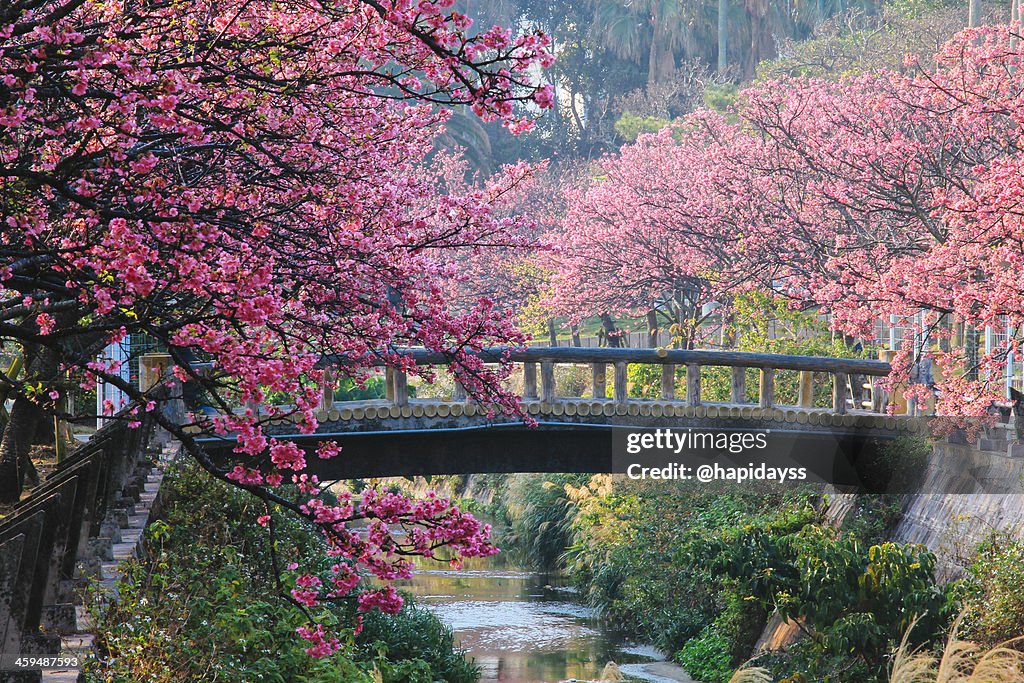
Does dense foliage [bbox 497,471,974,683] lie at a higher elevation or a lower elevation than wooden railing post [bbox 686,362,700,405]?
lower

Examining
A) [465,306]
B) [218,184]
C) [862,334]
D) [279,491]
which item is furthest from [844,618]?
[465,306]

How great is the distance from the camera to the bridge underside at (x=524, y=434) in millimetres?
16250

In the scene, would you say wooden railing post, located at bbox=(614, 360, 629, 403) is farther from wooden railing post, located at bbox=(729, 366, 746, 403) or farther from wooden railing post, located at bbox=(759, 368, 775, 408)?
wooden railing post, located at bbox=(759, 368, 775, 408)

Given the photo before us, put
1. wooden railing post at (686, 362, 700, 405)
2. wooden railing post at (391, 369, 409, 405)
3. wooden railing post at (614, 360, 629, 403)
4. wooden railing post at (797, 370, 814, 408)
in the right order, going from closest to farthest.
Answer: wooden railing post at (391, 369, 409, 405)
wooden railing post at (614, 360, 629, 403)
wooden railing post at (686, 362, 700, 405)
wooden railing post at (797, 370, 814, 408)

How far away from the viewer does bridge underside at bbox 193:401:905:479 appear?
1625 cm

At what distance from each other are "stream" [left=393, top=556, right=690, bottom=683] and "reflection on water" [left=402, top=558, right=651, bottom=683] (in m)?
0.01

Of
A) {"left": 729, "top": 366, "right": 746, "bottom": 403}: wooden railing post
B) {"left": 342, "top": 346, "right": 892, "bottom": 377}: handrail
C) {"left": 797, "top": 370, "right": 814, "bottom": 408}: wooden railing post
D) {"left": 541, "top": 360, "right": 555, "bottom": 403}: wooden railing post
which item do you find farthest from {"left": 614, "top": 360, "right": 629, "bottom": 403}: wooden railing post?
{"left": 797, "top": 370, "right": 814, "bottom": 408}: wooden railing post

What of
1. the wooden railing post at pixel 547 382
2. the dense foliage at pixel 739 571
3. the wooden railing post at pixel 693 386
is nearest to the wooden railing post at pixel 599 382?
the wooden railing post at pixel 547 382

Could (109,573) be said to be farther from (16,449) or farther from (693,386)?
(693,386)

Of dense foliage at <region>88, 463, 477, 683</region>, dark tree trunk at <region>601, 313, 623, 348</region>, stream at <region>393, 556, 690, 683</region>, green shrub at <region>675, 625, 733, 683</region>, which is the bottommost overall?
stream at <region>393, 556, 690, 683</region>

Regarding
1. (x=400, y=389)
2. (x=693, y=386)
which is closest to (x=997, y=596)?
(x=693, y=386)

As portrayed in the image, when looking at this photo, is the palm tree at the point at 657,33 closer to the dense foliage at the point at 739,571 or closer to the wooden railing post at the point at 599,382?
the dense foliage at the point at 739,571

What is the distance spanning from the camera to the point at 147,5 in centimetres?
605

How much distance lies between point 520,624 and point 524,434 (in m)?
5.34
